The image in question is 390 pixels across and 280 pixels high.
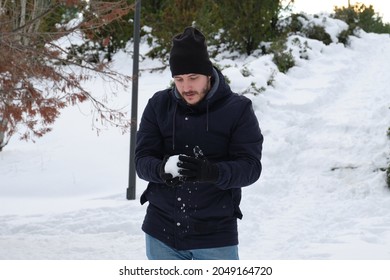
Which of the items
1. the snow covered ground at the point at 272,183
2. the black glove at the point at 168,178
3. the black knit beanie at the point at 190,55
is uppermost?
the black knit beanie at the point at 190,55

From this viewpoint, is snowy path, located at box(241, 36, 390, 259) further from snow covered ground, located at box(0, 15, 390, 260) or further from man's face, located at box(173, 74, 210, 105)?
man's face, located at box(173, 74, 210, 105)

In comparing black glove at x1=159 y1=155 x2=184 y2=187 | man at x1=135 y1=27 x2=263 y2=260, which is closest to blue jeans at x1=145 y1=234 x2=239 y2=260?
man at x1=135 y1=27 x2=263 y2=260

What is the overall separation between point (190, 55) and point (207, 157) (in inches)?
17.8

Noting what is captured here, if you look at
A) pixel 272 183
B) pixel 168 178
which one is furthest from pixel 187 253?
pixel 272 183

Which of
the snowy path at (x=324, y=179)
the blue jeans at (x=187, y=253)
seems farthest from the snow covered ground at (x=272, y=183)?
the blue jeans at (x=187, y=253)

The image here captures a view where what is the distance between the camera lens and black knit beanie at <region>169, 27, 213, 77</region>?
7.72ft

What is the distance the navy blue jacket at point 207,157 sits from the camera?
90.1 inches

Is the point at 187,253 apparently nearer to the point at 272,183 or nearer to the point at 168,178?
the point at 168,178

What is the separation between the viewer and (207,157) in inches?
90.9

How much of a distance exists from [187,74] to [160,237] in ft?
2.34

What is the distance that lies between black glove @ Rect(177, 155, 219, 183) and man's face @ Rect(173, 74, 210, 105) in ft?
0.95

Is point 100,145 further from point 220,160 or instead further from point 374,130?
point 220,160

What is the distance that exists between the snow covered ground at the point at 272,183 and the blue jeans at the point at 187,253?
2.58 meters

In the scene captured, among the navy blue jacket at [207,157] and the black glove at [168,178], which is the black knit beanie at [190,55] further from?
the black glove at [168,178]
